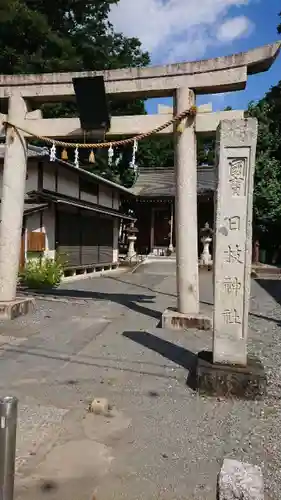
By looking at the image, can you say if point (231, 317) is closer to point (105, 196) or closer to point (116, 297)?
point (116, 297)

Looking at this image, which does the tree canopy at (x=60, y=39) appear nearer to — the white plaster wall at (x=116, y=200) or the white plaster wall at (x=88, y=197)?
the white plaster wall at (x=116, y=200)

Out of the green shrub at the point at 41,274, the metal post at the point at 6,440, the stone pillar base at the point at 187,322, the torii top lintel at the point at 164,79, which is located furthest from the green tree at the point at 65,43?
the metal post at the point at 6,440

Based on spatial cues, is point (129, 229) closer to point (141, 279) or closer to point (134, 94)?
point (141, 279)

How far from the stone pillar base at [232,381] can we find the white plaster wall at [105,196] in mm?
17644

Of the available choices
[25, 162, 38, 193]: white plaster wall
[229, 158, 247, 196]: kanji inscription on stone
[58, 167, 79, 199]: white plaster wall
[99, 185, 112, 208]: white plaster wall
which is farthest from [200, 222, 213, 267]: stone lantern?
[229, 158, 247, 196]: kanji inscription on stone

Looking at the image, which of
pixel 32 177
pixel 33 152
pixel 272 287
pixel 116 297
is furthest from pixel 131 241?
pixel 116 297

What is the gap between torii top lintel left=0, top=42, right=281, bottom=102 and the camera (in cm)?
743

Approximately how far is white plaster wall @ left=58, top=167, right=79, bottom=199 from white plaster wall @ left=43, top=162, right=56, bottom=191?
0.53 meters

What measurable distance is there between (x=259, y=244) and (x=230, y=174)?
2323 cm

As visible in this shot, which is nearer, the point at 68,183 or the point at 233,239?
the point at 233,239

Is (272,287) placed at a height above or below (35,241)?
below

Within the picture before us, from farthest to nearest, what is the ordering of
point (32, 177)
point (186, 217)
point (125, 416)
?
point (32, 177) < point (186, 217) < point (125, 416)

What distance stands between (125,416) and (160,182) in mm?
27919

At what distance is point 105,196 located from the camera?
2261 cm
